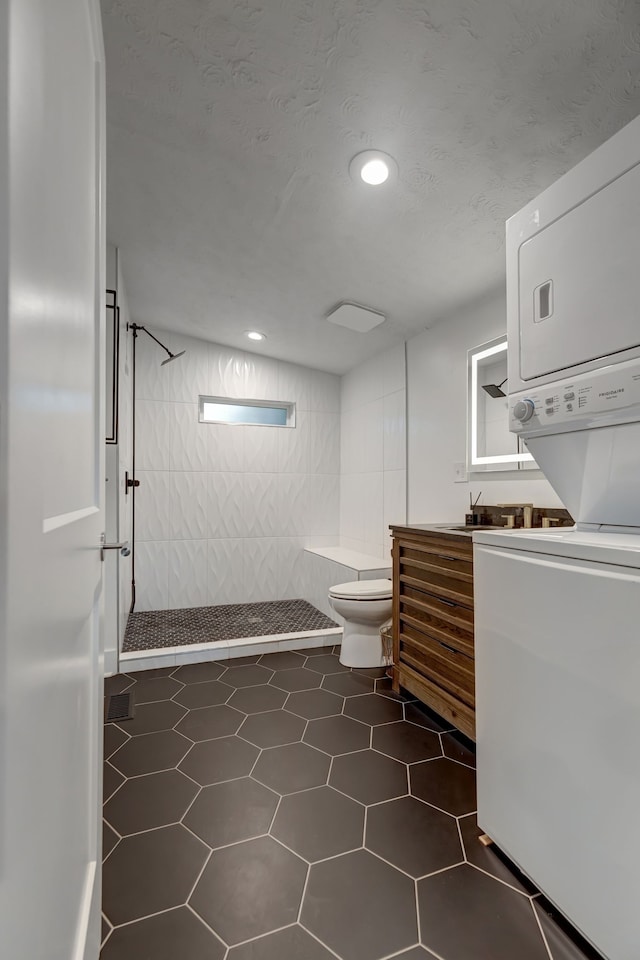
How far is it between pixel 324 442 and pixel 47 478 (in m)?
3.90

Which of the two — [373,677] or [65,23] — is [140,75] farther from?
[373,677]

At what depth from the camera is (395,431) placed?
344 centimetres

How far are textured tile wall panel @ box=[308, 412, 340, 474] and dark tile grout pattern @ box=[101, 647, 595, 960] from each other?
2497 millimetres

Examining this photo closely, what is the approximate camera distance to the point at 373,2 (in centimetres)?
121

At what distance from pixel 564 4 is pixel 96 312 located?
1.43 meters

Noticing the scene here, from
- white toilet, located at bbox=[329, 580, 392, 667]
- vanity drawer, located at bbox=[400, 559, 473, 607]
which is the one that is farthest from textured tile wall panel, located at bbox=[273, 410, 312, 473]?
vanity drawer, located at bbox=[400, 559, 473, 607]

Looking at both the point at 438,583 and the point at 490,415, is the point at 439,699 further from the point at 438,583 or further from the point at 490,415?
the point at 490,415

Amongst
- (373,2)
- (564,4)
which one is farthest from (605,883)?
(373,2)

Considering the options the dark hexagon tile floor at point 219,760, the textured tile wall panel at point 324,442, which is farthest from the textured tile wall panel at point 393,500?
the dark hexagon tile floor at point 219,760

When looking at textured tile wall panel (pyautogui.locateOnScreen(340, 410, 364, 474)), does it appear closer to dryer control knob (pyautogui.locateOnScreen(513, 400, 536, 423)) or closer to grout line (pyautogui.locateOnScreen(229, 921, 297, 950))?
dryer control knob (pyautogui.locateOnScreen(513, 400, 536, 423))

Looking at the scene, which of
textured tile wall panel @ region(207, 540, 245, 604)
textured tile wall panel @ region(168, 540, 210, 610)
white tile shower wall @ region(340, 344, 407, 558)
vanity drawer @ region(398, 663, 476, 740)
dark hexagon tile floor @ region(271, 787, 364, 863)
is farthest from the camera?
textured tile wall panel @ region(207, 540, 245, 604)

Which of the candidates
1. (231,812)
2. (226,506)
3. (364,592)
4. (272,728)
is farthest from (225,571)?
(231,812)

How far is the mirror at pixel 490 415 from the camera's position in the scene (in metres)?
2.36

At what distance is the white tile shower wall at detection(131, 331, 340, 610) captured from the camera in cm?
373
